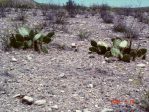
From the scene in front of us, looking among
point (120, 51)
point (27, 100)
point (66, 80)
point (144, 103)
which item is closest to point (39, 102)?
point (27, 100)

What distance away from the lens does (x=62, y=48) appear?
7.52 m

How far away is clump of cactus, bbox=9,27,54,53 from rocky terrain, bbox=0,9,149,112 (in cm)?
14

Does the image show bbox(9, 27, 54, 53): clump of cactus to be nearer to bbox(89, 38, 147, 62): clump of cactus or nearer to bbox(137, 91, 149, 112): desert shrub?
bbox(89, 38, 147, 62): clump of cactus

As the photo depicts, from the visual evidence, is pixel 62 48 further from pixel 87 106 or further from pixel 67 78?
pixel 87 106

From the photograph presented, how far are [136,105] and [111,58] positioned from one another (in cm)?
218

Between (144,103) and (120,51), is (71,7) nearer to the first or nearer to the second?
(120,51)

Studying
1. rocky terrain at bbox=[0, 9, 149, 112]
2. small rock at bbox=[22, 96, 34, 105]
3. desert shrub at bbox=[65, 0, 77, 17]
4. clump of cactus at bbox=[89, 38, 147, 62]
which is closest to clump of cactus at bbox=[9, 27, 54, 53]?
rocky terrain at bbox=[0, 9, 149, 112]

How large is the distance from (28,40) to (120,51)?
1634 mm

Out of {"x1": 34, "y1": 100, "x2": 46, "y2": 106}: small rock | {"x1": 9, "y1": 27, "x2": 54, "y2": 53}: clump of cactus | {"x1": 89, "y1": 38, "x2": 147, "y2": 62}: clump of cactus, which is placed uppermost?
{"x1": 9, "y1": 27, "x2": 54, "y2": 53}: clump of cactus

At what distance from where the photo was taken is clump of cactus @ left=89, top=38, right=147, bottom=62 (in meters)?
6.91

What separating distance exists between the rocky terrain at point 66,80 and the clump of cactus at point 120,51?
0.12 metres

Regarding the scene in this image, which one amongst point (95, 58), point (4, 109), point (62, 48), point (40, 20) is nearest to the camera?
point (4, 109)

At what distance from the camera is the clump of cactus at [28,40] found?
7174 mm

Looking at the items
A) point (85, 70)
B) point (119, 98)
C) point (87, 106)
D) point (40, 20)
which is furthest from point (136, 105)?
point (40, 20)
